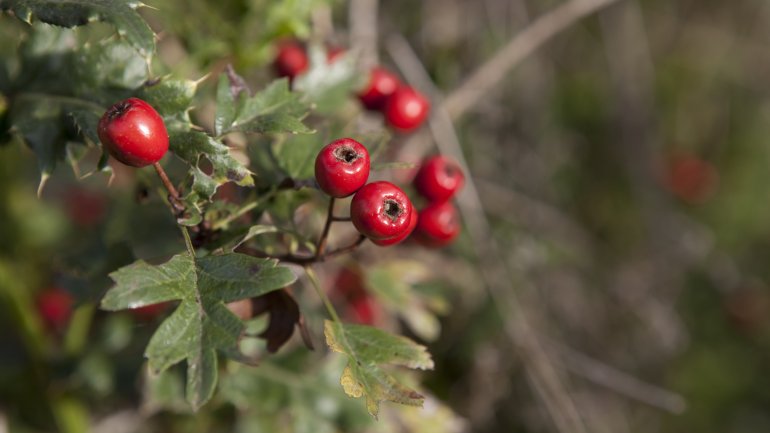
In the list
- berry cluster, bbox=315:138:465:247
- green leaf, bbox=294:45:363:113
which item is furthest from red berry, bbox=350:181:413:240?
green leaf, bbox=294:45:363:113

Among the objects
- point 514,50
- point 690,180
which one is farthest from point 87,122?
point 690,180

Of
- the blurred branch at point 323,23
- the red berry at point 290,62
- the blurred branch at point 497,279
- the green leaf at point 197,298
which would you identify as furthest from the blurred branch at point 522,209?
the green leaf at point 197,298

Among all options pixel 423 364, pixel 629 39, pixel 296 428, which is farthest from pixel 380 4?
pixel 423 364

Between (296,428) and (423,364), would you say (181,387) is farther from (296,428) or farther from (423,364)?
(423,364)

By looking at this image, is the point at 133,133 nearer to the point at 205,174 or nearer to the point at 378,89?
the point at 205,174

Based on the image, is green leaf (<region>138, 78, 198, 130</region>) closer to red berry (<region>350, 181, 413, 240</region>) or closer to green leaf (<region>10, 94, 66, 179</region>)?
green leaf (<region>10, 94, 66, 179</region>)
